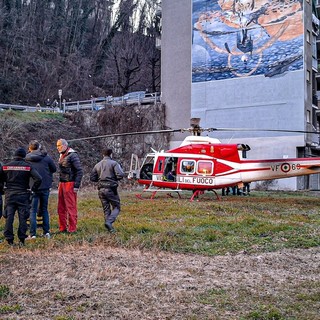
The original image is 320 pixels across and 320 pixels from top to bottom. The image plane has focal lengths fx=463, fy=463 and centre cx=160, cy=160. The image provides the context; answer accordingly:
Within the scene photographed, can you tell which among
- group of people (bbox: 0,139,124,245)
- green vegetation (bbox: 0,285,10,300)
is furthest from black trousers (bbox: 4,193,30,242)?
green vegetation (bbox: 0,285,10,300)

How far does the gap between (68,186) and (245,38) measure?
2516 cm

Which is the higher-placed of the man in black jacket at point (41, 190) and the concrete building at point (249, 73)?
the concrete building at point (249, 73)

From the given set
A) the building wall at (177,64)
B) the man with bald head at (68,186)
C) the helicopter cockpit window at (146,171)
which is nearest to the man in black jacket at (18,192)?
the man with bald head at (68,186)

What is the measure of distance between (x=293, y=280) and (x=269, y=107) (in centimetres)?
2556

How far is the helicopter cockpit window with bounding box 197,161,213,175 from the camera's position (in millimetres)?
17172

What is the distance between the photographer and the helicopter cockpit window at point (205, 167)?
1717 centimetres

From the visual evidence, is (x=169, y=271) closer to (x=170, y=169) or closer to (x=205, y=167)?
(x=205, y=167)

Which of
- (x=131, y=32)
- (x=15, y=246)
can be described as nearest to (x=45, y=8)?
(x=131, y=32)

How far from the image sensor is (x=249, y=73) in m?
31.4

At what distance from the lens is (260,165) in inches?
658

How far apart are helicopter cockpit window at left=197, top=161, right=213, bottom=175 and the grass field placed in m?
6.30

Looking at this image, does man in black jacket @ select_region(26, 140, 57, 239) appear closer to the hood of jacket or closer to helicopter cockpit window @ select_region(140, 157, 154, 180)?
the hood of jacket

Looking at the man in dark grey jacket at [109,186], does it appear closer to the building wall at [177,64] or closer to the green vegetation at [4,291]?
the green vegetation at [4,291]

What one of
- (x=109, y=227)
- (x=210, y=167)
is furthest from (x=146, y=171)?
(x=109, y=227)
